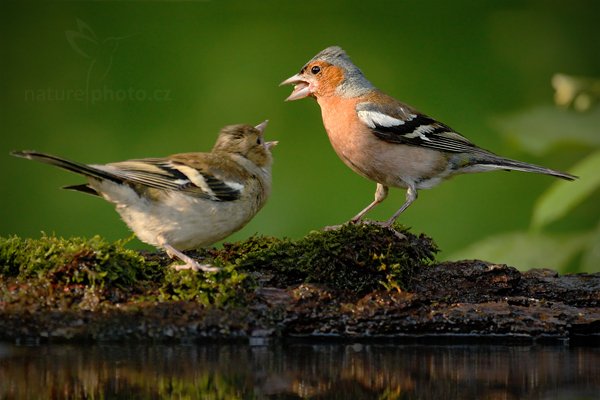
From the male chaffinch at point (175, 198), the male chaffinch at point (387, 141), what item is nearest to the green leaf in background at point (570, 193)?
the male chaffinch at point (387, 141)

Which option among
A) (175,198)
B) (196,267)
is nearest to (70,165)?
(175,198)

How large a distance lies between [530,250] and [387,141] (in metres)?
1.24

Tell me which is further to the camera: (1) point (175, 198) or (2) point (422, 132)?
(2) point (422, 132)

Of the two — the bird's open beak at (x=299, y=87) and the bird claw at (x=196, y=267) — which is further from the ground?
the bird's open beak at (x=299, y=87)

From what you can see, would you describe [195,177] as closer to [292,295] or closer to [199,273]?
[199,273]

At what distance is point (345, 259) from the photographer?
5.05 m

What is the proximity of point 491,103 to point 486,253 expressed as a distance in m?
4.06

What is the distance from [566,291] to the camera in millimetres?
5277

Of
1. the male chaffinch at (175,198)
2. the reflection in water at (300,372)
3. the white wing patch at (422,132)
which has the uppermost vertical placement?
the white wing patch at (422,132)

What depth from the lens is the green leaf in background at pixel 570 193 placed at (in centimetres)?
512

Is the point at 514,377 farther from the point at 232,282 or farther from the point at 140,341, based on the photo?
the point at 140,341

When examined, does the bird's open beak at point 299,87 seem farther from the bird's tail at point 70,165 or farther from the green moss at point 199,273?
the bird's tail at point 70,165

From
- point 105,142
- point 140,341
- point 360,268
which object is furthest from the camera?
point 105,142

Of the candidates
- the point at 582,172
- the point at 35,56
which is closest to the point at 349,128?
the point at 582,172
